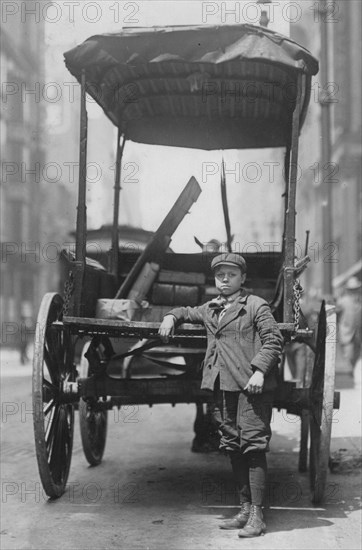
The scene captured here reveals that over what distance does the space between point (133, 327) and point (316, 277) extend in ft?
127

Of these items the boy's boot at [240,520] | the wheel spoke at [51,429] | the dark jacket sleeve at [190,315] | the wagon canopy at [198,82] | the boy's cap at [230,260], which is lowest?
the boy's boot at [240,520]

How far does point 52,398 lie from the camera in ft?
19.3

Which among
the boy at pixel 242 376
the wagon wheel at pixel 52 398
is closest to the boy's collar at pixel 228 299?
the boy at pixel 242 376

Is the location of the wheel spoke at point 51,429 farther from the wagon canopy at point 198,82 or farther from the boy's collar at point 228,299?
the wagon canopy at point 198,82

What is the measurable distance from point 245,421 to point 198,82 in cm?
252

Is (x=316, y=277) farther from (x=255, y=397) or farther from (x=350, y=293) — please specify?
(x=255, y=397)

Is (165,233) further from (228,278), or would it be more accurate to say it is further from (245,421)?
(245,421)

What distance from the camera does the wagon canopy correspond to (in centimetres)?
530

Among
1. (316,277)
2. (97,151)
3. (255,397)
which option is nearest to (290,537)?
(255,397)

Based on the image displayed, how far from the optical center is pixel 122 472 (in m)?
6.93

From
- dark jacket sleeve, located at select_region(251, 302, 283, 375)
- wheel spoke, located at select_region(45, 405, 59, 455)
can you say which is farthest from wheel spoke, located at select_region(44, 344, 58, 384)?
dark jacket sleeve, located at select_region(251, 302, 283, 375)

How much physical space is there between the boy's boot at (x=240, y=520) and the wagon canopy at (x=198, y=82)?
275cm

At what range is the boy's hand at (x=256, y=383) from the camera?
486 cm

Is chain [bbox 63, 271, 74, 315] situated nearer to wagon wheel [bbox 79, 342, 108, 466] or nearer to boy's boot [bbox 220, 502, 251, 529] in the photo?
wagon wheel [bbox 79, 342, 108, 466]
